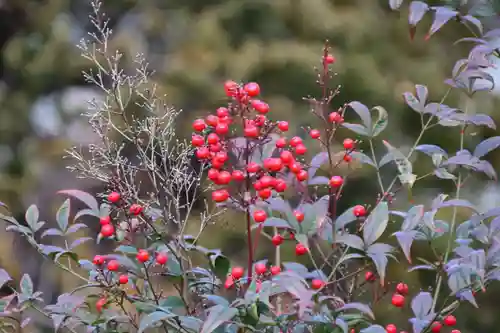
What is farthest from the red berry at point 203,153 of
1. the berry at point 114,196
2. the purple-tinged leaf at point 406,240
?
the purple-tinged leaf at point 406,240

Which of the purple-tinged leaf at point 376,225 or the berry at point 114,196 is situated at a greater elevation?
the purple-tinged leaf at point 376,225

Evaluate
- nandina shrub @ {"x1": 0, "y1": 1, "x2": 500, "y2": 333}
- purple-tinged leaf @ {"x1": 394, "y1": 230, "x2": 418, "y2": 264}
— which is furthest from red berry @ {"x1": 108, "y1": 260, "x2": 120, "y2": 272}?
purple-tinged leaf @ {"x1": 394, "y1": 230, "x2": 418, "y2": 264}

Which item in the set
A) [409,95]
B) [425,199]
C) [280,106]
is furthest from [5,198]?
[409,95]

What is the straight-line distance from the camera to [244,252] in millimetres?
3002

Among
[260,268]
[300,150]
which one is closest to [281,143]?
[300,150]

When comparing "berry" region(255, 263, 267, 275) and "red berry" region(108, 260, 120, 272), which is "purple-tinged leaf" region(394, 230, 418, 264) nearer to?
"berry" region(255, 263, 267, 275)

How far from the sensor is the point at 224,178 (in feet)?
2.56

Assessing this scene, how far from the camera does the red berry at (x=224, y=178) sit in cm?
78

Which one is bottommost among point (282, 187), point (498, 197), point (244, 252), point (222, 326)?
point (244, 252)

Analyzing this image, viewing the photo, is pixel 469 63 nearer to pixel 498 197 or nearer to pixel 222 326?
pixel 222 326

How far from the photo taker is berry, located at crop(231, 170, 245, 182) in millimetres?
774

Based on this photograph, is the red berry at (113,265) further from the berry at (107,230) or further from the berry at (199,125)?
the berry at (199,125)

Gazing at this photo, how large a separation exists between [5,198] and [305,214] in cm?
289

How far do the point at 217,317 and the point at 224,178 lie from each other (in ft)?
0.57
